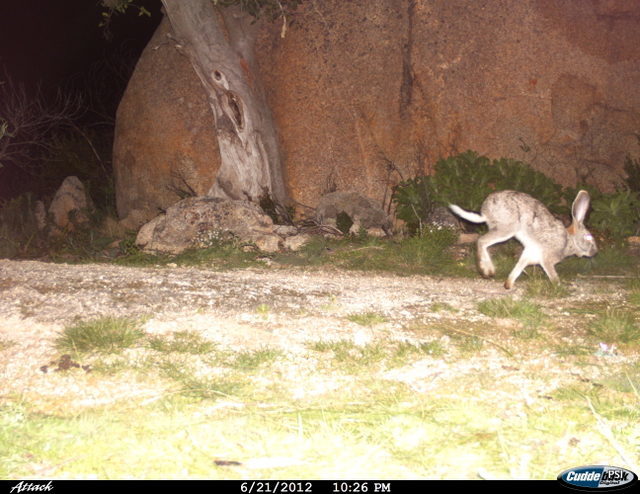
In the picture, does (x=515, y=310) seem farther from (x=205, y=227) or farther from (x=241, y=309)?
(x=205, y=227)

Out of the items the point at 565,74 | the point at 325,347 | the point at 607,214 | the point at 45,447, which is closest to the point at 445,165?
the point at 607,214

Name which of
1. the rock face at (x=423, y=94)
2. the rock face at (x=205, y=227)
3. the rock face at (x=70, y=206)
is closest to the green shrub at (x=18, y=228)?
the rock face at (x=70, y=206)

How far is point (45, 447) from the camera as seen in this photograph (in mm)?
3115

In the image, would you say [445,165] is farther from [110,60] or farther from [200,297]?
[110,60]

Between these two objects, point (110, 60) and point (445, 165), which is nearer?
point (445, 165)

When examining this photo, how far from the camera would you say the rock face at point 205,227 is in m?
9.19

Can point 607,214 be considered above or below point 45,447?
above

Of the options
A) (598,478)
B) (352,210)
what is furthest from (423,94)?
(598,478)

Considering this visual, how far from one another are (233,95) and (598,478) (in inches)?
355

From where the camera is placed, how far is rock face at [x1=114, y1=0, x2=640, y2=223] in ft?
35.7

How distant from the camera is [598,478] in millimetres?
2797

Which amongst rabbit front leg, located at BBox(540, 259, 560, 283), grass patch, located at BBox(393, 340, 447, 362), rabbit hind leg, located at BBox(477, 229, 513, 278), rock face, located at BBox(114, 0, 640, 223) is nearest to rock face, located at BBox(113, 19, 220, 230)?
rock face, located at BBox(114, 0, 640, 223)

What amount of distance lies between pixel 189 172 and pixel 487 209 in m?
6.58

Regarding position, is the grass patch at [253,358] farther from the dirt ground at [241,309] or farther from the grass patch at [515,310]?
the grass patch at [515,310]
